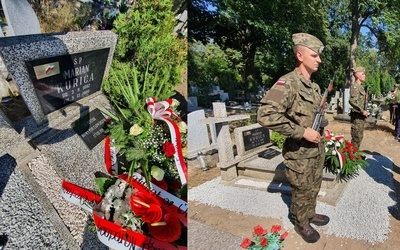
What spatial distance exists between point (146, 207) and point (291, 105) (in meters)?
0.83

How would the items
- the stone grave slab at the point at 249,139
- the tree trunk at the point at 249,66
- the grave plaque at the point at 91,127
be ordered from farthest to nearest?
the grave plaque at the point at 91,127, the stone grave slab at the point at 249,139, the tree trunk at the point at 249,66

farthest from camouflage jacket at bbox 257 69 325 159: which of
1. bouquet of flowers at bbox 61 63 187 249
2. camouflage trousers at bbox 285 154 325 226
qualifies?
bouquet of flowers at bbox 61 63 187 249

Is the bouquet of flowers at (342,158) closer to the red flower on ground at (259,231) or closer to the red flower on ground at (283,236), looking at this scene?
the red flower on ground at (283,236)

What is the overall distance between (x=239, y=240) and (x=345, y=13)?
1.08 meters

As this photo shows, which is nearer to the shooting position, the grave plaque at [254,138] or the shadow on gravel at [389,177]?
the shadow on gravel at [389,177]

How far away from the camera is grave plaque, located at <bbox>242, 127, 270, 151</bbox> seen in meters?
2.35

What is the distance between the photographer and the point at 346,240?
4.30 feet

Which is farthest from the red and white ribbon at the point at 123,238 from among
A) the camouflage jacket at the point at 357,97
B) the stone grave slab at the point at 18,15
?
the stone grave slab at the point at 18,15

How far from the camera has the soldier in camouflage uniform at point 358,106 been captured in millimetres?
1544

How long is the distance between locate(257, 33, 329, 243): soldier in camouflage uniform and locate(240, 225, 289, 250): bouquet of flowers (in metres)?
0.14

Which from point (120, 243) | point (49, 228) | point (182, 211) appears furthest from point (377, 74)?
point (49, 228)

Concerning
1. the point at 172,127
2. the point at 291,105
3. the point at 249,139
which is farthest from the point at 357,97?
the point at 172,127

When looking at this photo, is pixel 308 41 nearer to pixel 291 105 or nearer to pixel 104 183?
pixel 291 105

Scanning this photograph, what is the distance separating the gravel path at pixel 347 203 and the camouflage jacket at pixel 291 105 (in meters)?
0.38
